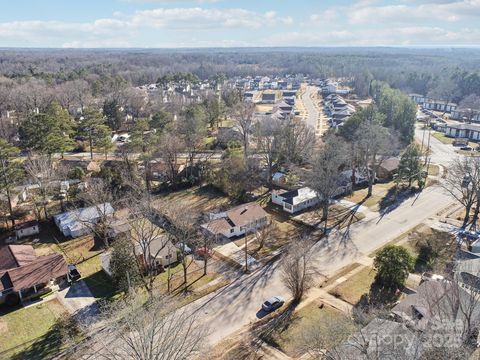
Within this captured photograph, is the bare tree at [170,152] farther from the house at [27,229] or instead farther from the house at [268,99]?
the house at [268,99]

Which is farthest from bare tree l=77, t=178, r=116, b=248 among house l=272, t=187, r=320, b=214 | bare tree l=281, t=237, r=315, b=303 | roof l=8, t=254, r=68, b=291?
house l=272, t=187, r=320, b=214

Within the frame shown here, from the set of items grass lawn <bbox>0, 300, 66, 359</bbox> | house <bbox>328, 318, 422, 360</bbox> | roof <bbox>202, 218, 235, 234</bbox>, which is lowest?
grass lawn <bbox>0, 300, 66, 359</bbox>

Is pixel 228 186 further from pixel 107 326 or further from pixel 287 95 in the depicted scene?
pixel 287 95

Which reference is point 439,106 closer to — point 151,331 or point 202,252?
point 202,252

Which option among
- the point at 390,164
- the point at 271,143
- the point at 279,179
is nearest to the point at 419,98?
the point at 390,164

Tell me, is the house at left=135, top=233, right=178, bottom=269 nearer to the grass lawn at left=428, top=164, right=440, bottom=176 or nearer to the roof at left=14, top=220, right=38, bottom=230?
the roof at left=14, top=220, right=38, bottom=230

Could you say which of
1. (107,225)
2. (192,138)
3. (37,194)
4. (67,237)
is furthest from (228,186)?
(37,194)
